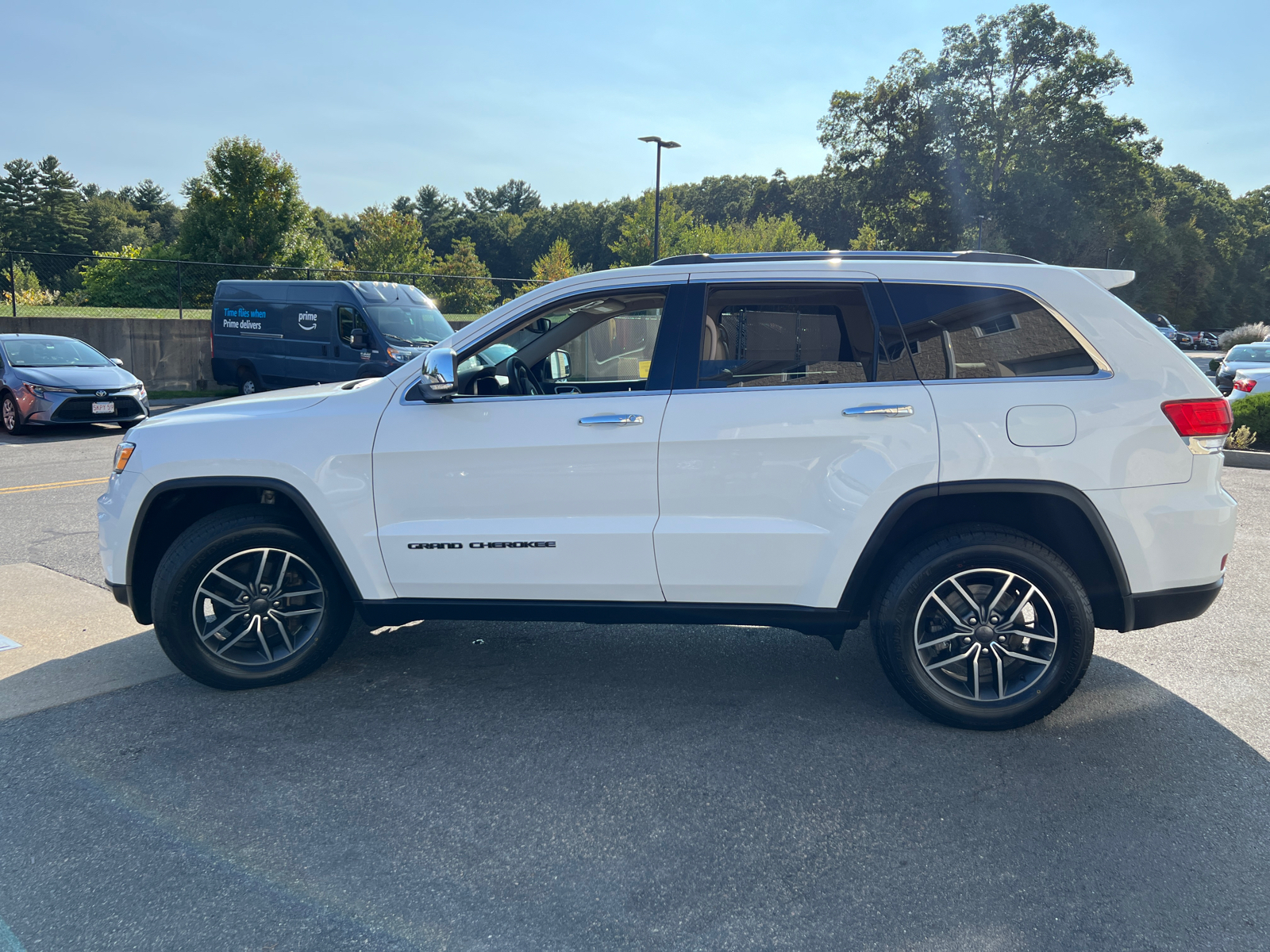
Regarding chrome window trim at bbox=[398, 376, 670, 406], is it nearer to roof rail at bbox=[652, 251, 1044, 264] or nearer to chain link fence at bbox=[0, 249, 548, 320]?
roof rail at bbox=[652, 251, 1044, 264]

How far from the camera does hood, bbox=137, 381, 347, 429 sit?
4.08 metres

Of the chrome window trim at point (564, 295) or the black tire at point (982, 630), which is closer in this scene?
the black tire at point (982, 630)

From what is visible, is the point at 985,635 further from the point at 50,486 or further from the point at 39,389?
the point at 39,389

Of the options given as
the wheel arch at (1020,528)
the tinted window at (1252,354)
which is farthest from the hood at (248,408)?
the tinted window at (1252,354)

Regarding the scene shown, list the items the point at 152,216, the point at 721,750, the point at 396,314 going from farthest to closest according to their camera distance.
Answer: the point at 152,216 < the point at 396,314 < the point at 721,750

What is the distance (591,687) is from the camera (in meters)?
4.21

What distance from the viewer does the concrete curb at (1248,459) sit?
11.7 metres

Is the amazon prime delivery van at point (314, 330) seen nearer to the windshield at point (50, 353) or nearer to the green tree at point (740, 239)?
the windshield at point (50, 353)

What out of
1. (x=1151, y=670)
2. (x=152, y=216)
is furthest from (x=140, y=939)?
(x=152, y=216)

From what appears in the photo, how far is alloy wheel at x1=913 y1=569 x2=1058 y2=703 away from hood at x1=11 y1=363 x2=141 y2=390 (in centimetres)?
1376

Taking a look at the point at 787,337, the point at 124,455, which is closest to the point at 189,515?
the point at 124,455

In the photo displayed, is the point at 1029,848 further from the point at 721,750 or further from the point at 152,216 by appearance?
the point at 152,216

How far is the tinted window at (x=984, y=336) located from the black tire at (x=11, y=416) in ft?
45.9

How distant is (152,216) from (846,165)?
5787 centimetres
